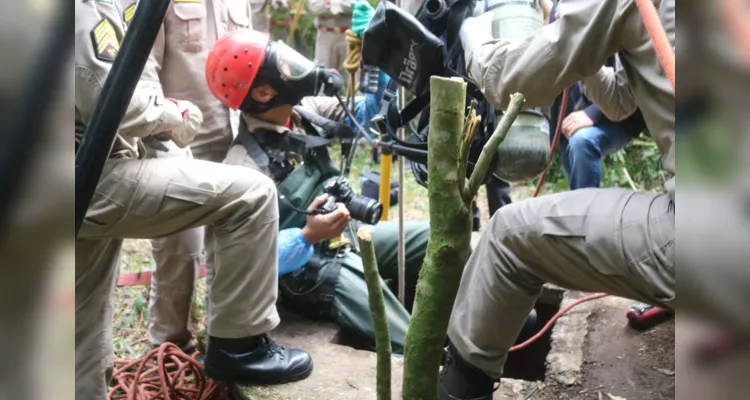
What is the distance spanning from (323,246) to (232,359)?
770 mm

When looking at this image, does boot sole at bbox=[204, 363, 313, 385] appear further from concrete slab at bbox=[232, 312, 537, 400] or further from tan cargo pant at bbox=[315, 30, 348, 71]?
tan cargo pant at bbox=[315, 30, 348, 71]

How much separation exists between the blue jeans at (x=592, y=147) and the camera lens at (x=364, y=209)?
134 cm

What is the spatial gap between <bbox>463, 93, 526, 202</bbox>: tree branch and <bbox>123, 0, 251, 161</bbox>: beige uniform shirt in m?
2.13

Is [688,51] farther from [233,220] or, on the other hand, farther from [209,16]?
[209,16]

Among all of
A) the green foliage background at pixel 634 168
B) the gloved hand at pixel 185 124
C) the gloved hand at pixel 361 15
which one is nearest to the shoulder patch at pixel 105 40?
the gloved hand at pixel 185 124

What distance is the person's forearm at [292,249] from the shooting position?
255 cm

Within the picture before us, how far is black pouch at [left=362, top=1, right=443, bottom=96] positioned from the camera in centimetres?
220

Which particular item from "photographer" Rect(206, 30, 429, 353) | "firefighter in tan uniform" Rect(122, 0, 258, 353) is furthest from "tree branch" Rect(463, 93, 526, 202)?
"firefighter in tan uniform" Rect(122, 0, 258, 353)

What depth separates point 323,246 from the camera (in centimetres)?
290

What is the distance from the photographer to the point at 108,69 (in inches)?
65.6

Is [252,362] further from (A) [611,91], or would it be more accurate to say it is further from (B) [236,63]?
(A) [611,91]

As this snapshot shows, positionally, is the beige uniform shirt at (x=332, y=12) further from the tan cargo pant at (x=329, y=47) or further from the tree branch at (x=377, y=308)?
the tree branch at (x=377, y=308)

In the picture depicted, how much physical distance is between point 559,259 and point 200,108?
76.0 inches

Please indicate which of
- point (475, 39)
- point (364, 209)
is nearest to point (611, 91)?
point (475, 39)
